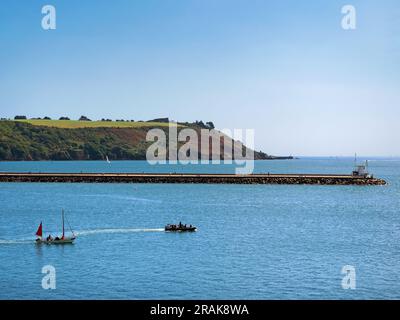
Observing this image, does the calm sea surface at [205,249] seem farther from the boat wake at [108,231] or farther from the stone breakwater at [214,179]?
the stone breakwater at [214,179]

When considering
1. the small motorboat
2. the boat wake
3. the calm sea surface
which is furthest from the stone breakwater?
the small motorboat

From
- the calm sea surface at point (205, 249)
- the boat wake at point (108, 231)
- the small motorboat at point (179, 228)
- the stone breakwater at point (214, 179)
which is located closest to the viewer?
the calm sea surface at point (205, 249)

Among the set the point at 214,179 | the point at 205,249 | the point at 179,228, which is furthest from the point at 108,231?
the point at 214,179

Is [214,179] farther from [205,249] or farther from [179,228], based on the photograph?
[205,249]

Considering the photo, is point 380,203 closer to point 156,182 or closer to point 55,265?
point 156,182

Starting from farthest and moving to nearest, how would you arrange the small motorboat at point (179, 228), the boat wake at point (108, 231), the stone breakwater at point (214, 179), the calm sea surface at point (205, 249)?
the stone breakwater at point (214, 179) → the small motorboat at point (179, 228) → the boat wake at point (108, 231) → the calm sea surface at point (205, 249)

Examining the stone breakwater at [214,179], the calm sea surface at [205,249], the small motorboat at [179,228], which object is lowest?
the calm sea surface at [205,249]

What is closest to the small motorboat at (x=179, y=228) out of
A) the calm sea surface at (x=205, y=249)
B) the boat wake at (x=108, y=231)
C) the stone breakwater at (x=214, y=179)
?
the calm sea surface at (x=205, y=249)

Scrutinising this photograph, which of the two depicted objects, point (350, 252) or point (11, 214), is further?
point (11, 214)

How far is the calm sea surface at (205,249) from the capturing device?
1531 inches

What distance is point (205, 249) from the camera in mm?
53625

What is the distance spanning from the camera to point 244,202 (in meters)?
101
